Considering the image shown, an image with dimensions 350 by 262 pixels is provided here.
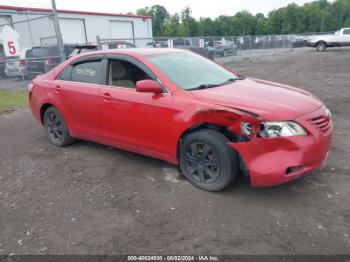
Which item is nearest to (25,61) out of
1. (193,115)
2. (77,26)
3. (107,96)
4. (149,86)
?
(107,96)

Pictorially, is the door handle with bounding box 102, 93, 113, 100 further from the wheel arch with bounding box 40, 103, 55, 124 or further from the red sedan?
the wheel arch with bounding box 40, 103, 55, 124

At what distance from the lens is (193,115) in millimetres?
3795

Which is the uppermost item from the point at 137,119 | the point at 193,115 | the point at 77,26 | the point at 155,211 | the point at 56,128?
the point at 77,26

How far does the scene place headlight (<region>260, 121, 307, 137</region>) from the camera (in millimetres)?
3414

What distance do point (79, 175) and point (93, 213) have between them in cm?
111

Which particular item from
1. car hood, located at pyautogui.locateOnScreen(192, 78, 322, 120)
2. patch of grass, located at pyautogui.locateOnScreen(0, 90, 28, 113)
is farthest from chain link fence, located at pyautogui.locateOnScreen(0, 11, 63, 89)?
car hood, located at pyautogui.locateOnScreen(192, 78, 322, 120)

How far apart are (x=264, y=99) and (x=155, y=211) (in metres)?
1.68

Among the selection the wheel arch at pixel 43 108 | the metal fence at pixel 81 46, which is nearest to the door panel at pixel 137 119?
the wheel arch at pixel 43 108

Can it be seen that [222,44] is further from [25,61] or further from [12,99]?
[12,99]

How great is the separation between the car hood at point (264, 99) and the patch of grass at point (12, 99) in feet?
24.5

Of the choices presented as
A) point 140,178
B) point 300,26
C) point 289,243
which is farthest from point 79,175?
point 300,26

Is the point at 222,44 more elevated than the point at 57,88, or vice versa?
the point at 57,88

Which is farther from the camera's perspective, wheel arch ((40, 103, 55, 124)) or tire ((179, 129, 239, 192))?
wheel arch ((40, 103, 55, 124))

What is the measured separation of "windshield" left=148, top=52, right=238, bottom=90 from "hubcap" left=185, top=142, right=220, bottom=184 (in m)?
0.76
